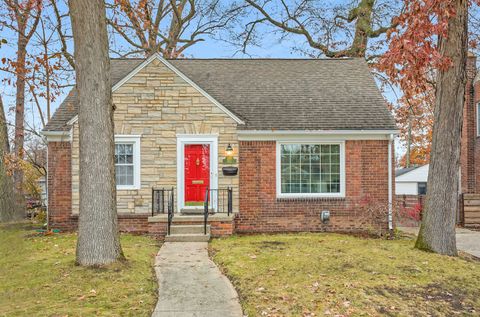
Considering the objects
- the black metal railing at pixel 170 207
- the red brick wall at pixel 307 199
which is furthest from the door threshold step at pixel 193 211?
the red brick wall at pixel 307 199

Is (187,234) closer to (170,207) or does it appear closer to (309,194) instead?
(170,207)

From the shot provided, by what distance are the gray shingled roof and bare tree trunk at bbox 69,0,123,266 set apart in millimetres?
5366

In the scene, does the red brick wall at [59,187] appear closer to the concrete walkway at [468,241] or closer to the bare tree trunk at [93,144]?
the bare tree trunk at [93,144]

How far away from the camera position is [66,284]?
20.0 ft

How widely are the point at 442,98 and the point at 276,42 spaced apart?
1600cm

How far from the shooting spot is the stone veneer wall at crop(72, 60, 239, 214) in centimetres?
1185

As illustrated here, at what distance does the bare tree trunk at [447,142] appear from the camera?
8641 mm

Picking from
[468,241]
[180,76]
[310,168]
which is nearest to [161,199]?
[180,76]

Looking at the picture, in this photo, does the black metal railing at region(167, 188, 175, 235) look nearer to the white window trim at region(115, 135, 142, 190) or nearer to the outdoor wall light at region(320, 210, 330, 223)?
the white window trim at region(115, 135, 142, 190)

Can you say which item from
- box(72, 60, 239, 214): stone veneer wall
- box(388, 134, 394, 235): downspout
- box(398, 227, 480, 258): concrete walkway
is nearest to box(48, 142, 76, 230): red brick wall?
box(72, 60, 239, 214): stone veneer wall

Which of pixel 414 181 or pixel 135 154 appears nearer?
pixel 135 154

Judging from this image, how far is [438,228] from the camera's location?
8.86m

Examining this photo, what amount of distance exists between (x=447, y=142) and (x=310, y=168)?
424 cm

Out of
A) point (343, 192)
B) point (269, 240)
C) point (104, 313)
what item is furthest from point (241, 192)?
point (104, 313)
